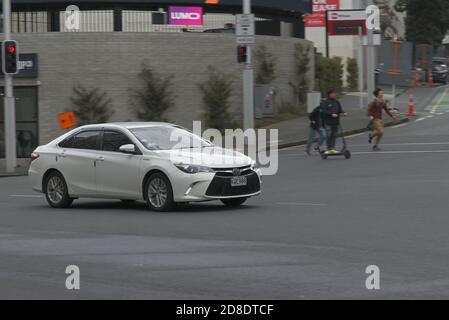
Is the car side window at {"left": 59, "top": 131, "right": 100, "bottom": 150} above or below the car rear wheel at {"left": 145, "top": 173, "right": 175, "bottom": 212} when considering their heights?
above

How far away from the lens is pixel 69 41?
120 ft

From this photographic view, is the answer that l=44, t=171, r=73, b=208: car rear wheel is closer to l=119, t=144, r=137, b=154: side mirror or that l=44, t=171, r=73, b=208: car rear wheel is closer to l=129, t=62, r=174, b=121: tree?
l=119, t=144, r=137, b=154: side mirror

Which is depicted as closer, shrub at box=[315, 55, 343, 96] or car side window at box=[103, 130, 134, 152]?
car side window at box=[103, 130, 134, 152]

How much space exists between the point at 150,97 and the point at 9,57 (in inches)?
346

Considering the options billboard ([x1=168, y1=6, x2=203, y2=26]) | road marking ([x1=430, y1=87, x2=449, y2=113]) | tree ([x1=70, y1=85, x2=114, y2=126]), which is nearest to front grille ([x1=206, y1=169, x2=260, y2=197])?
tree ([x1=70, y1=85, x2=114, y2=126])

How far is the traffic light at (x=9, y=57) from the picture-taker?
94.4ft

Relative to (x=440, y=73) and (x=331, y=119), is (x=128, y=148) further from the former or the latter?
(x=440, y=73)

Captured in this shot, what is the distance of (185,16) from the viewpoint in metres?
39.3

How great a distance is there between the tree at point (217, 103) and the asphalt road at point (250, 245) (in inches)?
639

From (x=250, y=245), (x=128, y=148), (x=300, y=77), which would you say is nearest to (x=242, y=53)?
(x=300, y=77)

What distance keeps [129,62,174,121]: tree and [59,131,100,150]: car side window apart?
18582 millimetres

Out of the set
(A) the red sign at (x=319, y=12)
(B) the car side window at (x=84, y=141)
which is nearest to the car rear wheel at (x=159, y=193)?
(B) the car side window at (x=84, y=141)

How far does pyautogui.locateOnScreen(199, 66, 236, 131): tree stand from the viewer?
124ft

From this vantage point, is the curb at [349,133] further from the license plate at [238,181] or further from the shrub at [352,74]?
the shrub at [352,74]
